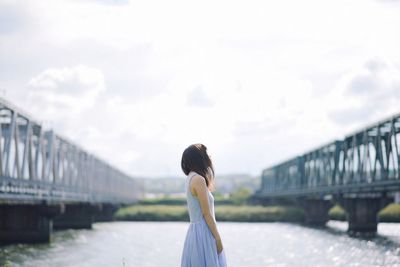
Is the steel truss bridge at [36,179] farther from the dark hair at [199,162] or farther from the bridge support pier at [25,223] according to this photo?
the dark hair at [199,162]

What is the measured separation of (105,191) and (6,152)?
225 feet

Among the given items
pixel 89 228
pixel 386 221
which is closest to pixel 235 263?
pixel 89 228

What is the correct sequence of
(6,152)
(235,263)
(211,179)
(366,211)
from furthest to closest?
(366,211) → (6,152) → (235,263) → (211,179)

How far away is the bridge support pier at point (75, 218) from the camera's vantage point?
85.6m

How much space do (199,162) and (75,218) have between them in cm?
7973

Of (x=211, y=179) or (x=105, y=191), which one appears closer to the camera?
(x=211, y=179)

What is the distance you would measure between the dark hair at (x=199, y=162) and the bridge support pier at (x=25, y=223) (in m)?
46.5

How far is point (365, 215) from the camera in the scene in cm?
7625

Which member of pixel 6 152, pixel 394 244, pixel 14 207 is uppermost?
pixel 6 152

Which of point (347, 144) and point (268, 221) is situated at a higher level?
point (347, 144)

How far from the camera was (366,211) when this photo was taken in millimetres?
76438

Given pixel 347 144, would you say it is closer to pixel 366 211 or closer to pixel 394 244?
pixel 366 211

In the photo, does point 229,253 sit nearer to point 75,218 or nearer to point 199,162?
point 199,162

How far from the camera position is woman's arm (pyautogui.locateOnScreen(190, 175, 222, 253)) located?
28.8 ft
